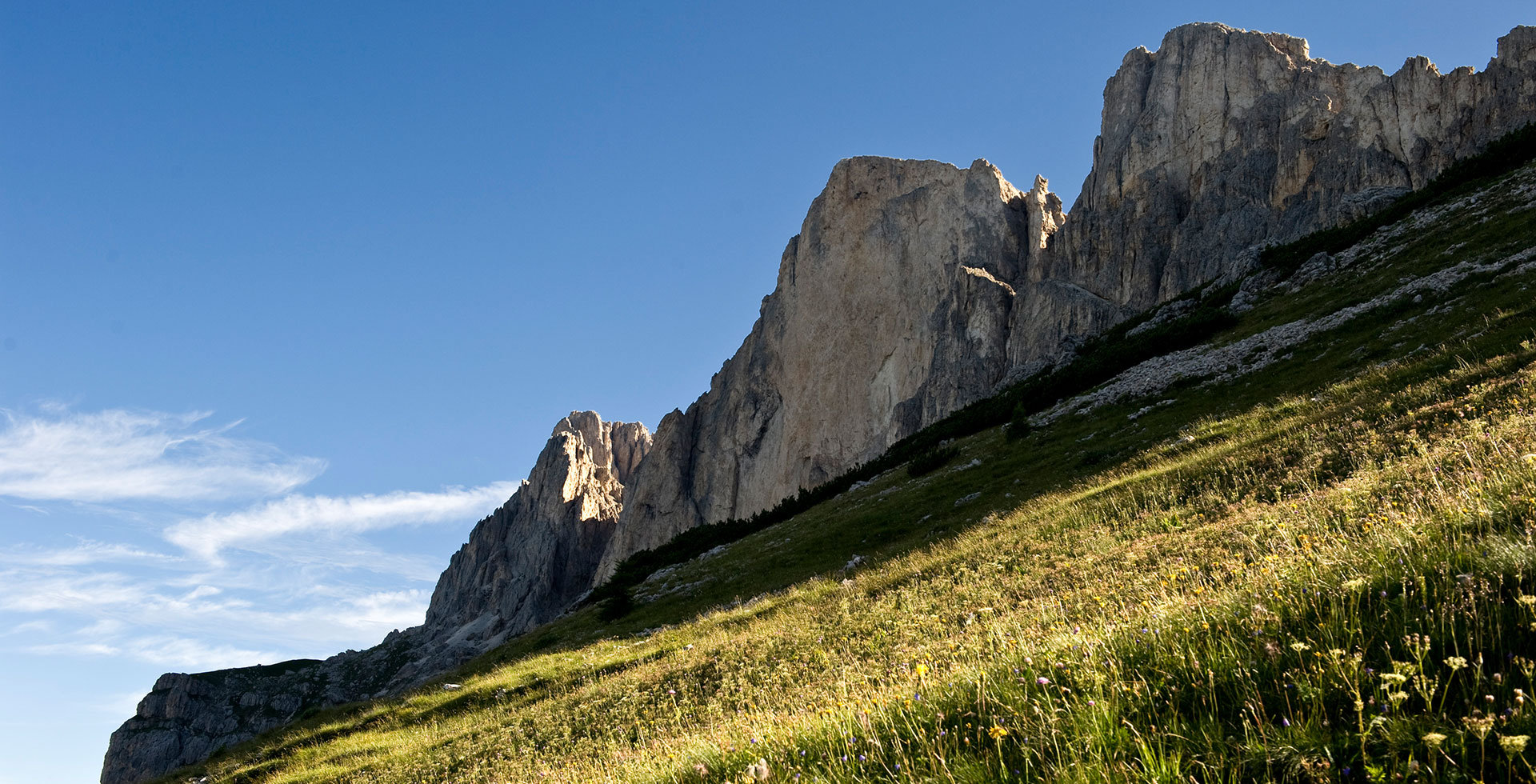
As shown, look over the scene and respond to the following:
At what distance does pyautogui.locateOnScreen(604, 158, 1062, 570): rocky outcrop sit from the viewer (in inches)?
3605

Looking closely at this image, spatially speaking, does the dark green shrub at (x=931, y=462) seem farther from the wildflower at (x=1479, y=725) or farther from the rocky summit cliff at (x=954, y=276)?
the wildflower at (x=1479, y=725)

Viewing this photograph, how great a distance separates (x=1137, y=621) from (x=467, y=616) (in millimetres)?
155030

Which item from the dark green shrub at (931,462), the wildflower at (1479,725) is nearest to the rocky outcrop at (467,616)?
the dark green shrub at (931,462)

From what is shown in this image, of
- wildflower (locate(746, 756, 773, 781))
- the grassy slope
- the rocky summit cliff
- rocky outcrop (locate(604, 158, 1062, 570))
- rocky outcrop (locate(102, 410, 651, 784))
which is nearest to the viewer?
the grassy slope

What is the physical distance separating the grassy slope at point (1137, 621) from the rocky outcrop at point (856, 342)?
194ft

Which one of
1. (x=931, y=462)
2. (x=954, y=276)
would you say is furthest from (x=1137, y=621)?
(x=954, y=276)

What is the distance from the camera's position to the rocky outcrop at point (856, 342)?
91562 millimetres

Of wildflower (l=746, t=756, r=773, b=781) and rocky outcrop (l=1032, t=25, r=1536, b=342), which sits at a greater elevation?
rocky outcrop (l=1032, t=25, r=1536, b=342)

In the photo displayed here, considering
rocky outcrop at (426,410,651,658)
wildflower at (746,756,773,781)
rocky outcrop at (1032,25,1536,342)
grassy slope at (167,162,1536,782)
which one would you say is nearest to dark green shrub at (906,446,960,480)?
grassy slope at (167,162,1536,782)

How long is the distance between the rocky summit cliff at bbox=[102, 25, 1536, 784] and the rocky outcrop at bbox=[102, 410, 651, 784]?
507 mm

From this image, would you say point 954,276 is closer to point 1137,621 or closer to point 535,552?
point 535,552

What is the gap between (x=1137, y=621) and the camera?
6.03 meters

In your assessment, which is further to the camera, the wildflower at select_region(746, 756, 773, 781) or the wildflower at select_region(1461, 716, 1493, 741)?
the wildflower at select_region(746, 756, 773, 781)

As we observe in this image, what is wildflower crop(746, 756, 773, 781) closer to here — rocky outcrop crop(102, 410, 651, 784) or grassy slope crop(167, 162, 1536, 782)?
grassy slope crop(167, 162, 1536, 782)
